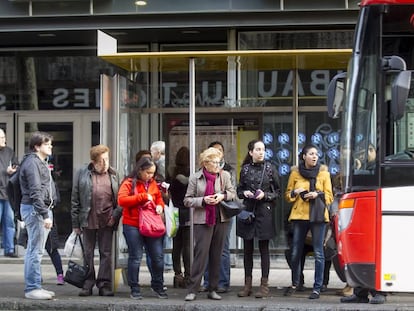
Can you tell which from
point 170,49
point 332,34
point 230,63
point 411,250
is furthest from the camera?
point 170,49

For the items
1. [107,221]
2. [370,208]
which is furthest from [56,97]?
[370,208]

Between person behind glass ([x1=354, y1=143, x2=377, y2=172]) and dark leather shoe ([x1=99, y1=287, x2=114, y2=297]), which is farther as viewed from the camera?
dark leather shoe ([x1=99, y1=287, x2=114, y2=297])

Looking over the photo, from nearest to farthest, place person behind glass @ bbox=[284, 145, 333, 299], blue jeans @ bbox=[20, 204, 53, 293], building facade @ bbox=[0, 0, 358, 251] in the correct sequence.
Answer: blue jeans @ bbox=[20, 204, 53, 293] → person behind glass @ bbox=[284, 145, 333, 299] → building facade @ bbox=[0, 0, 358, 251]

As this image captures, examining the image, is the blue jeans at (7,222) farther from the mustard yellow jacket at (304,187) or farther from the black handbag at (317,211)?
the black handbag at (317,211)

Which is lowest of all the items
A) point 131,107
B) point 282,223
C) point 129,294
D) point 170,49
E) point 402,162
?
point 129,294

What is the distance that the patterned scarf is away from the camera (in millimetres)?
9766

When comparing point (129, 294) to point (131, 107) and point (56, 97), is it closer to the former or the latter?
point (131, 107)

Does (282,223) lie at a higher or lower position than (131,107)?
lower

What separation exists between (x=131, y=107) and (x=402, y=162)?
16.6ft

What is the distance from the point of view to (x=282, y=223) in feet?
40.8

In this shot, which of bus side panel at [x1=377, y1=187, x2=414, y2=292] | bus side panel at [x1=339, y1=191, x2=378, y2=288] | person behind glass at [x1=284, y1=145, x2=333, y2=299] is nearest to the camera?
bus side panel at [x1=377, y1=187, x2=414, y2=292]

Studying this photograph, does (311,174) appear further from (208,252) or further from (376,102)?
(376,102)

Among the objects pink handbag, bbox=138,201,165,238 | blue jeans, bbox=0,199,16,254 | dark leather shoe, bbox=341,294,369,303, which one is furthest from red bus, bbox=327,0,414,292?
blue jeans, bbox=0,199,16,254

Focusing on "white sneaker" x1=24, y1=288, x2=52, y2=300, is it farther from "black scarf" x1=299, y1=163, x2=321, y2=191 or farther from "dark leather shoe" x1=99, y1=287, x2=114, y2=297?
"black scarf" x1=299, y1=163, x2=321, y2=191
